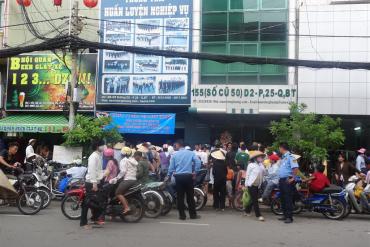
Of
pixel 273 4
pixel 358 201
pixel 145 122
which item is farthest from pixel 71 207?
pixel 273 4

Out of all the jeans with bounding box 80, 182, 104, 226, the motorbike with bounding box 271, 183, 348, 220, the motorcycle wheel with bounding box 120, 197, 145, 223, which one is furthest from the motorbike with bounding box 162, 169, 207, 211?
the jeans with bounding box 80, 182, 104, 226

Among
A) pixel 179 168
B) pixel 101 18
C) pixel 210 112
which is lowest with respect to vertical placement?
pixel 179 168

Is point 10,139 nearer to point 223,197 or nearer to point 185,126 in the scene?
point 185,126

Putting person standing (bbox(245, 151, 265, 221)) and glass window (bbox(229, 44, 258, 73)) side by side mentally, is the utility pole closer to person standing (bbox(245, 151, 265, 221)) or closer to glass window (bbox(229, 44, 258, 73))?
glass window (bbox(229, 44, 258, 73))

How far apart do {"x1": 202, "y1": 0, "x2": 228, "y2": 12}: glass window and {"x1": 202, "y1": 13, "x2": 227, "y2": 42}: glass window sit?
254 millimetres

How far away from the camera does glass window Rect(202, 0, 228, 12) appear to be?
20.1m

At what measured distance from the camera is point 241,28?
19984 mm

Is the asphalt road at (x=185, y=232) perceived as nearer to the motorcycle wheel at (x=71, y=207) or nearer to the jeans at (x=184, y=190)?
the motorcycle wheel at (x=71, y=207)

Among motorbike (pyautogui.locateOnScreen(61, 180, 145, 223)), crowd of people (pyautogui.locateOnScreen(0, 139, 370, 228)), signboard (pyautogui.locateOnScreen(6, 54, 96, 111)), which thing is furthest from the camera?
signboard (pyautogui.locateOnScreen(6, 54, 96, 111))

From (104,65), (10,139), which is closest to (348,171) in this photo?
(104,65)

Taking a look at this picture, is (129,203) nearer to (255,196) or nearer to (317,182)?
(255,196)

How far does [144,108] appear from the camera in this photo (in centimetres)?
2050

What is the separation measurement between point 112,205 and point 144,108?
10546 mm

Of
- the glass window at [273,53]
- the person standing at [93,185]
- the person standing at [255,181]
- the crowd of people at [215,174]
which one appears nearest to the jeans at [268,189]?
the crowd of people at [215,174]
